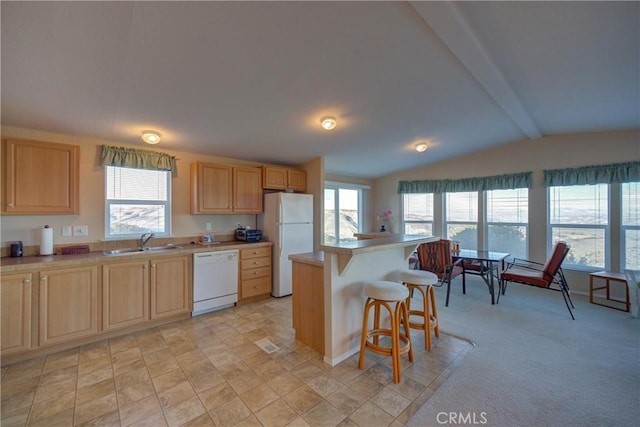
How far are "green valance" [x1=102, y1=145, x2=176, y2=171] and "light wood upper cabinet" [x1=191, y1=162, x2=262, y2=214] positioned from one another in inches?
13.4

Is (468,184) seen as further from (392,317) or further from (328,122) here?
(392,317)

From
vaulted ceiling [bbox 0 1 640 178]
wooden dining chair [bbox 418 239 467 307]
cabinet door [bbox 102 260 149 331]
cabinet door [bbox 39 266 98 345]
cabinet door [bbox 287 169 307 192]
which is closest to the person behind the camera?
vaulted ceiling [bbox 0 1 640 178]

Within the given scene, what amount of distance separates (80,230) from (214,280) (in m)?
1.57

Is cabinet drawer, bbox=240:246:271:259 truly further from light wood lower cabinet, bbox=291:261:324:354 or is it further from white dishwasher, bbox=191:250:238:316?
light wood lower cabinet, bbox=291:261:324:354

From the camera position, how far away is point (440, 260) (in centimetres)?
397

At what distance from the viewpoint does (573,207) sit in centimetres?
438

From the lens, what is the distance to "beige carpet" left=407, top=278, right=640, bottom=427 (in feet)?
5.70

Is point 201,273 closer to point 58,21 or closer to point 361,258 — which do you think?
point 361,258

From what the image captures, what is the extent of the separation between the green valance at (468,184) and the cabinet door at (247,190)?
3.45 meters

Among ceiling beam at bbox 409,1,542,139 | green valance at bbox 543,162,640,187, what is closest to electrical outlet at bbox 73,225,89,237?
ceiling beam at bbox 409,1,542,139

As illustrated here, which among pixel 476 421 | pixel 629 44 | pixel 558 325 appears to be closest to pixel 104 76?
pixel 476 421

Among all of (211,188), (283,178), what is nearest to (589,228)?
(283,178)

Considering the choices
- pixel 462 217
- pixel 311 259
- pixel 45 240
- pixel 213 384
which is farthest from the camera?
pixel 462 217

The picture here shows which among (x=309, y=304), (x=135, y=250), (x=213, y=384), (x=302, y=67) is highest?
(x=302, y=67)
